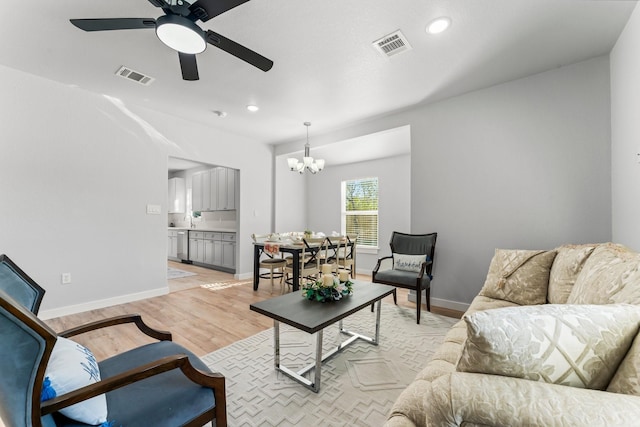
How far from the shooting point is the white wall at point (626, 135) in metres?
1.99

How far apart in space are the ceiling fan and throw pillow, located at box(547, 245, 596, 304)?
2.62 m

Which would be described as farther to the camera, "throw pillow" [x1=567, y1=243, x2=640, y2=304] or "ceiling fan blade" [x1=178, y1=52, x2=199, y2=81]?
"ceiling fan blade" [x1=178, y1=52, x2=199, y2=81]

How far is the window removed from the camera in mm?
5824

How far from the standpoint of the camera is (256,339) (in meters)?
2.55

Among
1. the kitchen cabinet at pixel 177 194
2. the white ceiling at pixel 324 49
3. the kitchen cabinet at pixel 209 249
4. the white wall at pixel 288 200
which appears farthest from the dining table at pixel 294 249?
the kitchen cabinet at pixel 177 194

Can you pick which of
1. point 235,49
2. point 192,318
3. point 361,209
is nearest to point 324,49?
point 235,49

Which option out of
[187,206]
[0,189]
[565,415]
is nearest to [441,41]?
[565,415]

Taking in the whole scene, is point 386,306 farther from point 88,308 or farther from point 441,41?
point 88,308

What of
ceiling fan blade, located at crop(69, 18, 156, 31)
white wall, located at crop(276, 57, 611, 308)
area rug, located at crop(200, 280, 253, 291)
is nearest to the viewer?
ceiling fan blade, located at crop(69, 18, 156, 31)

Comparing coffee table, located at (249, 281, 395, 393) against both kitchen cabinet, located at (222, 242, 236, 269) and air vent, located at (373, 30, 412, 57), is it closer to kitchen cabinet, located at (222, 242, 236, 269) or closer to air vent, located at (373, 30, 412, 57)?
air vent, located at (373, 30, 412, 57)

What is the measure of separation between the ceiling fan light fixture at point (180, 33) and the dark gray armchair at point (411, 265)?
2.80m

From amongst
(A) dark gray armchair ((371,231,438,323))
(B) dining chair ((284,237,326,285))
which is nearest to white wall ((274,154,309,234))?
(B) dining chair ((284,237,326,285))

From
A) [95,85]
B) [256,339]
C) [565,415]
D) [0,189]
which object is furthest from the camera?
[95,85]

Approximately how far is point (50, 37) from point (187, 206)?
5375mm
